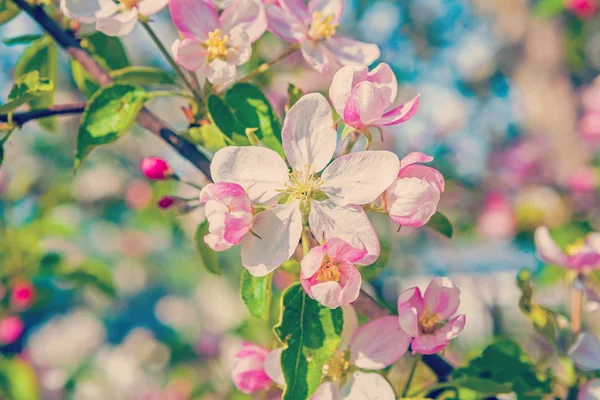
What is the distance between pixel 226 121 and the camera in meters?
0.89

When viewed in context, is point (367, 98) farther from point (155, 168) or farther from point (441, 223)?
point (155, 168)

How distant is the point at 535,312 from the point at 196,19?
Result: 2.53ft

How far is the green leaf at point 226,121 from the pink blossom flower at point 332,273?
9.7 inches

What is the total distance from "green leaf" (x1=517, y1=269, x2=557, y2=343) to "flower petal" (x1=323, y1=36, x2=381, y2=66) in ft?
1.51

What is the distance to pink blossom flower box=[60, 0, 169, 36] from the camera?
0.91 metres

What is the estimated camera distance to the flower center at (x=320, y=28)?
3.36 ft

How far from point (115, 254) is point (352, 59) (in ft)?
12.7

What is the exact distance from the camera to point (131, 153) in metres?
3.83

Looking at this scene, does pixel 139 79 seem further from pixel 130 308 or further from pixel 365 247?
pixel 130 308

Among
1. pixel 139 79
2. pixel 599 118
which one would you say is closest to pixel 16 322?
pixel 139 79

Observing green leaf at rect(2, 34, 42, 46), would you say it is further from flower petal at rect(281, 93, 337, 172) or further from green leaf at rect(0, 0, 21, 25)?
flower petal at rect(281, 93, 337, 172)

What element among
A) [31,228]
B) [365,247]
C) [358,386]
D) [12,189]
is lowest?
[12,189]

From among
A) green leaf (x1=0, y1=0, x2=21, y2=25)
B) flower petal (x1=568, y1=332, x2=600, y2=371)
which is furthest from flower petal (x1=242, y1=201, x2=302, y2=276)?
green leaf (x1=0, y1=0, x2=21, y2=25)

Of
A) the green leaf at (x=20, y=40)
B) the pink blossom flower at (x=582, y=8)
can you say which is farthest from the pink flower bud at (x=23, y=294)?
the pink blossom flower at (x=582, y=8)
